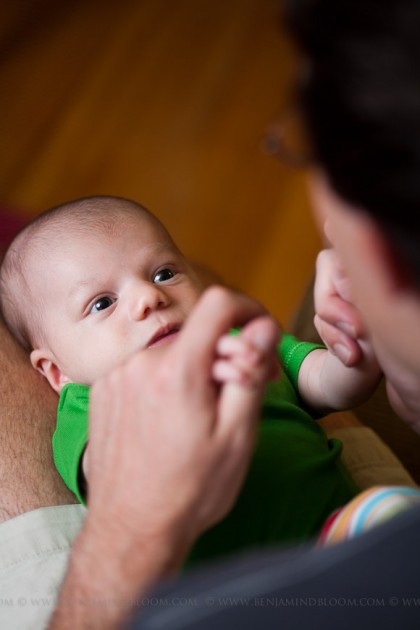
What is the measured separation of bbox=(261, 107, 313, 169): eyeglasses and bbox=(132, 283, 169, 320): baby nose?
34 cm

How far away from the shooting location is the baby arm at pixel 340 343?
0.93 meters

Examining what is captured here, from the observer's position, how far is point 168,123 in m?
2.71

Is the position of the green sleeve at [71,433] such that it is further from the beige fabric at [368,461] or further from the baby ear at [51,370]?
the beige fabric at [368,461]

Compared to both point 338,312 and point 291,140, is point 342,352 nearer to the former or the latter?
point 338,312

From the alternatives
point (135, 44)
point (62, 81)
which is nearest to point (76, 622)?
point (62, 81)

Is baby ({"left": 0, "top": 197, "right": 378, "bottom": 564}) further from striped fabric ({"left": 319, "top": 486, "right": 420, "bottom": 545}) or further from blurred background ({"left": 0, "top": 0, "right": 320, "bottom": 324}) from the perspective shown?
blurred background ({"left": 0, "top": 0, "right": 320, "bottom": 324})

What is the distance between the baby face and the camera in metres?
1.07

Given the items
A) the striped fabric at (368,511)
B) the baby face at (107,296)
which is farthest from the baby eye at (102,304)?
the striped fabric at (368,511)

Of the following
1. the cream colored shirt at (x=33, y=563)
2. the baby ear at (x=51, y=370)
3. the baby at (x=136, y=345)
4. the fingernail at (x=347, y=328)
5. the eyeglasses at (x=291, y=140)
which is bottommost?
the cream colored shirt at (x=33, y=563)

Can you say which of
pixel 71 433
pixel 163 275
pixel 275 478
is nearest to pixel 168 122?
pixel 163 275

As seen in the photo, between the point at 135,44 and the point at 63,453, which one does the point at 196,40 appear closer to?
the point at 135,44

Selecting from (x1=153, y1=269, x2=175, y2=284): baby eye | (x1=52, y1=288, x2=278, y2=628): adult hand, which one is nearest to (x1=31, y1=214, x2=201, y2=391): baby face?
(x1=153, y1=269, x2=175, y2=284): baby eye

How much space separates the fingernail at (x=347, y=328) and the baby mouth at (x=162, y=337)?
10.1 inches

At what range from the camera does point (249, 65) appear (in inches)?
116
